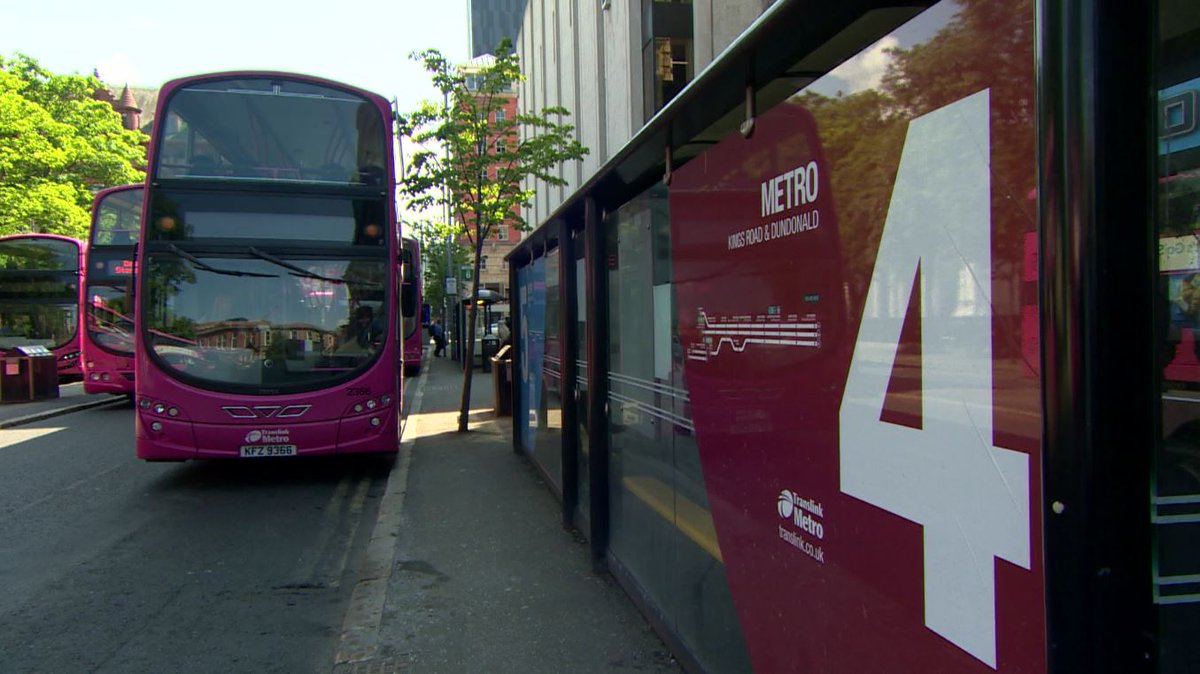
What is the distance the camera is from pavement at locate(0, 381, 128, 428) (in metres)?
13.4

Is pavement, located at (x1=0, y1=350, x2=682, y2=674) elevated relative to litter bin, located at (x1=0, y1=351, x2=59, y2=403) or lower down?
lower down

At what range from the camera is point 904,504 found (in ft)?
5.66

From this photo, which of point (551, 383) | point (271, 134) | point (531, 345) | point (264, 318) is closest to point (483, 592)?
point (551, 383)

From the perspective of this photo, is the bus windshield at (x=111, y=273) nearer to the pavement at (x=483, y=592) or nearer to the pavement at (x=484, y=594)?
the pavement at (x=483, y=592)

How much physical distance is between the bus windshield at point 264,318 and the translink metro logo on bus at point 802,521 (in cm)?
635

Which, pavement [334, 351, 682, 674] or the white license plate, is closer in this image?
pavement [334, 351, 682, 674]

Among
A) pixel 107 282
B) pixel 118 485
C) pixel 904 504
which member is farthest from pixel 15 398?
→ pixel 904 504

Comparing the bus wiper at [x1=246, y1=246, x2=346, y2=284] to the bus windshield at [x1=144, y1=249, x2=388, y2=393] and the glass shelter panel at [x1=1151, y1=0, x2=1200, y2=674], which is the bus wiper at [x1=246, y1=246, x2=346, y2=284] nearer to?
the bus windshield at [x1=144, y1=249, x2=388, y2=393]

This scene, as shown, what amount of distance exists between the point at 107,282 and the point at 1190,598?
1680 cm

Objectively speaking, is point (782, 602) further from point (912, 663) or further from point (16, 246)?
point (16, 246)

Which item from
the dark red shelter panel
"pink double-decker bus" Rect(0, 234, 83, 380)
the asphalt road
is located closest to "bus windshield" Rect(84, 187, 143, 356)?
"pink double-decker bus" Rect(0, 234, 83, 380)

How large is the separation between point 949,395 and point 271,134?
7899 millimetres

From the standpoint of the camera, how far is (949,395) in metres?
1.57

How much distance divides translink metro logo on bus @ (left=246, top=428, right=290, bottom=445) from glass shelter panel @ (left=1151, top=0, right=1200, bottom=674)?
752 cm
